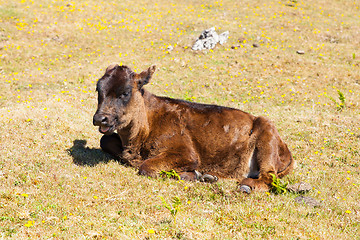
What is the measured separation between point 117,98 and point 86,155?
1.84 meters

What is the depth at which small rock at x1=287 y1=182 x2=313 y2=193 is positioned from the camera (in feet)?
24.2

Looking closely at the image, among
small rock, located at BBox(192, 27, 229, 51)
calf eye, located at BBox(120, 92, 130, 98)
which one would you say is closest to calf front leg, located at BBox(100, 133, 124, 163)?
calf eye, located at BBox(120, 92, 130, 98)

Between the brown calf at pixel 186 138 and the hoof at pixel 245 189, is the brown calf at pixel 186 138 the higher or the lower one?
the higher one

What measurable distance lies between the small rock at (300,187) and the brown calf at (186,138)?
1.64 feet

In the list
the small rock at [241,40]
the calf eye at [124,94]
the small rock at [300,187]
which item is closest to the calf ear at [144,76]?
the calf eye at [124,94]

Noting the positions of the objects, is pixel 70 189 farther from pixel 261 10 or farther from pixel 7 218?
pixel 261 10

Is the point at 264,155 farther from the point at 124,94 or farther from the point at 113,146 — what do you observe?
the point at 113,146

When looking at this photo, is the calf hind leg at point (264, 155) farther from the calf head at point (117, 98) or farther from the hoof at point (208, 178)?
the calf head at point (117, 98)

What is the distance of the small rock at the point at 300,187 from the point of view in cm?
736

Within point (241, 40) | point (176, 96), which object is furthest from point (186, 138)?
point (241, 40)

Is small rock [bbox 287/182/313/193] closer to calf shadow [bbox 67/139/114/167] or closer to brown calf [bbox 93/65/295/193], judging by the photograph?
brown calf [bbox 93/65/295/193]

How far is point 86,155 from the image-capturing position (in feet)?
27.9

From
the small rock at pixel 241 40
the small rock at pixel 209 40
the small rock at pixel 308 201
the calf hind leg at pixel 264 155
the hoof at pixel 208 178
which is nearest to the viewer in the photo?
the small rock at pixel 308 201

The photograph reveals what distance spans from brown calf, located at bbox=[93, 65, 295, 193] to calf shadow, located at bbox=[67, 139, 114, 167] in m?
0.23
